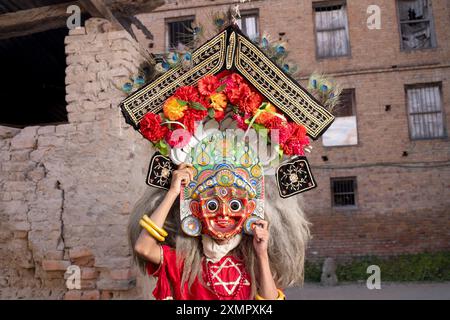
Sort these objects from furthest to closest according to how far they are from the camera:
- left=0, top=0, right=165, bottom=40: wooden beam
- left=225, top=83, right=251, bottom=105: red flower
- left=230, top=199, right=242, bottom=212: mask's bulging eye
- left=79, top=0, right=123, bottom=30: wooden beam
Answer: left=0, top=0, right=165, bottom=40: wooden beam → left=79, top=0, right=123, bottom=30: wooden beam → left=225, top=83, right=251, bottom=105: red flower → left=230, top=199, right=242, bottom=212: mask's bulging eye

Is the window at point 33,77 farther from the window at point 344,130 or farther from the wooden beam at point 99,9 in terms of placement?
the window at point 344,130

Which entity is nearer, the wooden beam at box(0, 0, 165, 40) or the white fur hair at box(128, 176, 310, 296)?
the white fur hair at box(128, 176, 310, 296)

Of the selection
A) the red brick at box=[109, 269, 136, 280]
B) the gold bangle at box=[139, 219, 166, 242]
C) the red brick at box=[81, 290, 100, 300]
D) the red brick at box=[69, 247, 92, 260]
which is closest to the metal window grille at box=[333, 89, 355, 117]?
the red brick at box=[109, 269, 136, 280]

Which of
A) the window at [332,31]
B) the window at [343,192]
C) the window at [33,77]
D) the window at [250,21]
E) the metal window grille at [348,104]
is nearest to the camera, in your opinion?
the window at [33,77]

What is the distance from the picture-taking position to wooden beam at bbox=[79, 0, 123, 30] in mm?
3967

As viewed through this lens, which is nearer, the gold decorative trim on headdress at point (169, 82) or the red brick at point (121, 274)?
the gold decorative trim on headdress at point (169, 82)

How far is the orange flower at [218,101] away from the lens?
2.25 meters

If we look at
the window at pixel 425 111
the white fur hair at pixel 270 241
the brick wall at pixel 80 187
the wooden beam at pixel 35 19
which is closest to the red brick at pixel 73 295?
the brick wall at pixel 80 187

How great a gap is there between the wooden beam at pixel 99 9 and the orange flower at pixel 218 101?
2.52 m

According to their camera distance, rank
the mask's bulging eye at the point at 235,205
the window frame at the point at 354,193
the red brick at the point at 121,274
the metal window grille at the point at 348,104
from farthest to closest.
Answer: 1. the metal window grille at the point at 348,104
2. the window frame at the point at 354,193
3. the red brick at the point at 121,274
4. the mask's bulging eye at the point at 235,205

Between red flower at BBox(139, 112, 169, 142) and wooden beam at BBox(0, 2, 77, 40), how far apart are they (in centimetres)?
279

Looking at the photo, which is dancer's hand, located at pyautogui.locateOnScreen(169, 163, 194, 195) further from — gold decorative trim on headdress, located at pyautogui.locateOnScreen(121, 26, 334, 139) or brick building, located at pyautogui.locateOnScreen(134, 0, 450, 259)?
brick building, located at pyautogui.locateOnScreen(134, 0, 450, 259)

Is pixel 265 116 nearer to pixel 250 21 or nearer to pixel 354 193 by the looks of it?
pixel 354 193

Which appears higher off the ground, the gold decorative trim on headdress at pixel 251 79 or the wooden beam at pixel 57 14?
the wooden beam at pixel 57 14
